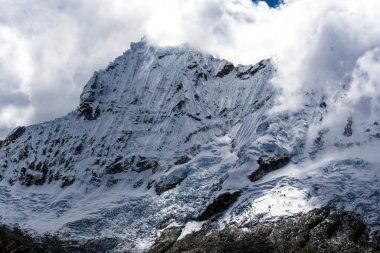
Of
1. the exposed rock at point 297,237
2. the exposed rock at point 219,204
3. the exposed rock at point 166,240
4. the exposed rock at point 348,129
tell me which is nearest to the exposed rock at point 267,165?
the exposed rock at point 219,204

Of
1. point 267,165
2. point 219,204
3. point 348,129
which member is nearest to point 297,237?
point 219,204

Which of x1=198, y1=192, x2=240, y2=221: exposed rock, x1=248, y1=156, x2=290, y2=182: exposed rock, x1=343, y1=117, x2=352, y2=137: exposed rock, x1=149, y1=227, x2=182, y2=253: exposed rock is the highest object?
x1=343, y1=117, x2=352, y2=137: exposed rock

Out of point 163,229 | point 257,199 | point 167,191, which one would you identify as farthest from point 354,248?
point 167,191

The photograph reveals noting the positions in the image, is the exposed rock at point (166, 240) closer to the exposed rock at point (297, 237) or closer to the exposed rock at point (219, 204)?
the exposed rock at point (297, 237)

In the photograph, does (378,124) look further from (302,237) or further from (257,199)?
(302,237)

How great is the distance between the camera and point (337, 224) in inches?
6004

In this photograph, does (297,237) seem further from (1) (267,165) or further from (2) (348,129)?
(2) (348,129)

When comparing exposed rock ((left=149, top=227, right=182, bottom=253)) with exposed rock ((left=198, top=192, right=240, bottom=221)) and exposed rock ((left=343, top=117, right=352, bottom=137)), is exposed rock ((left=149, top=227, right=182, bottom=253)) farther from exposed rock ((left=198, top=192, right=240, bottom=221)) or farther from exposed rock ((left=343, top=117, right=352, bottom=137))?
exposed rock ((left=343, top=117, right=352, bottom=137))

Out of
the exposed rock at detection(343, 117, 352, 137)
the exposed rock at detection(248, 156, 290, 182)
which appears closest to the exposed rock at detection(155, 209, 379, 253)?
the exposed rock at detection(248, 156, 290, 182)

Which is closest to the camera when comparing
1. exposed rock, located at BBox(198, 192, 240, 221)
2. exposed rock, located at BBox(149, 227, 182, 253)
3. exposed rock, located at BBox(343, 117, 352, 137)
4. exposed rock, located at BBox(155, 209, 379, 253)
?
exposed rock, located at BBox(155, 209, 379, 253)

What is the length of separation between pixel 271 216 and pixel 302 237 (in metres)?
13.3

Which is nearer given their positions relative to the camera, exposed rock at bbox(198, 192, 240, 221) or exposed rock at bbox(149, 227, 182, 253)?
exposed rock at bbox(149, 227, 182, 253)

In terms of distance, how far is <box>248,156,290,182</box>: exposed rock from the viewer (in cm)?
18951

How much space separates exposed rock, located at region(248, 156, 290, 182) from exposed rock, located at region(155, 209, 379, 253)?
1059 inches
